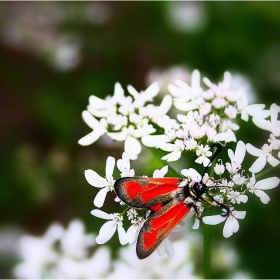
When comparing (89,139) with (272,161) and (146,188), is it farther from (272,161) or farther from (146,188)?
(272,161)

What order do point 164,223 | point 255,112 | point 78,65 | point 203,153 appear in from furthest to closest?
point 78,65 → point 255,112 → point 203,153 → point 164,223

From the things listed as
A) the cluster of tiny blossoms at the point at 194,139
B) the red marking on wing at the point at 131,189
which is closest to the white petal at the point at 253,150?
the cluster of tiny blossoms at the point at 194,139

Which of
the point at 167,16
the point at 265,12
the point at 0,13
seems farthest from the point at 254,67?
the point at 0,13

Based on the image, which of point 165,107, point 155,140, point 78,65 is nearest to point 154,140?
point 155,140

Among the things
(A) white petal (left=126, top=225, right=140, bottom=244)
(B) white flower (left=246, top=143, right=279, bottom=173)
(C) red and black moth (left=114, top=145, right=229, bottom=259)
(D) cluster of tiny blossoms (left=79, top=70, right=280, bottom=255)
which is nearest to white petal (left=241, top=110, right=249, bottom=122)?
(D) cluster of tiny blossoms (left=79, top=70, right=280, bottom=255)

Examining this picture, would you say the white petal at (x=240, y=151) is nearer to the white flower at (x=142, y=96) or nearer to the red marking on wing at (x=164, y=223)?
the red marking on wing at (x=164, y=223)

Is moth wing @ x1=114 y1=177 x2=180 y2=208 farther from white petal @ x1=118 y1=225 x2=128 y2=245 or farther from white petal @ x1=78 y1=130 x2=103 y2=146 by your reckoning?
white petal @ x1=78 y1=130 x2=103 y2=146

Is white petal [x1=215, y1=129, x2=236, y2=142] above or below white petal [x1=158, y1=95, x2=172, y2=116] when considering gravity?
below
